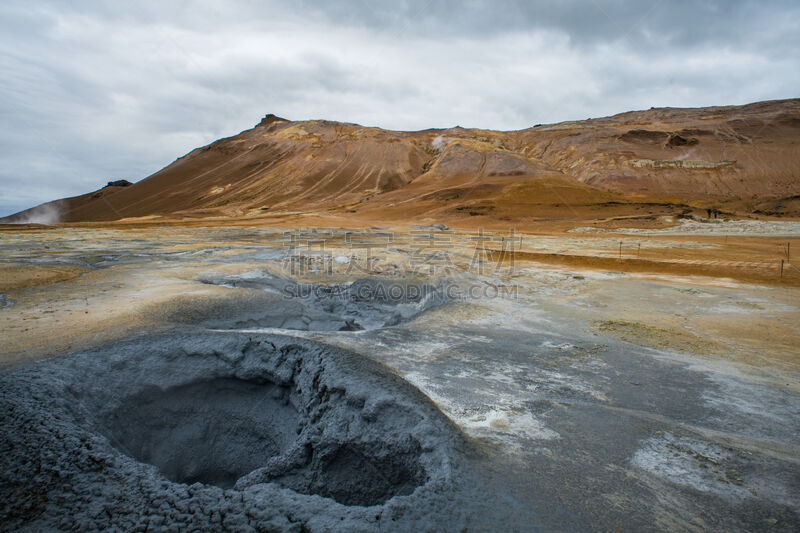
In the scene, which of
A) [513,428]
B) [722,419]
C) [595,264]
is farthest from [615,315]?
[595,264]

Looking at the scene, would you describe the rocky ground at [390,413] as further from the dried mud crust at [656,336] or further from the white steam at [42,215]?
the white steam at [42,215]

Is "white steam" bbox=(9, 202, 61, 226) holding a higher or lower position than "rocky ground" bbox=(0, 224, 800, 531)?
higher

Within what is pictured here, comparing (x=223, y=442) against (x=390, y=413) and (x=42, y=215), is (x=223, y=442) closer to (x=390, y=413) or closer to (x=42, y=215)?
(x=390, y=413)

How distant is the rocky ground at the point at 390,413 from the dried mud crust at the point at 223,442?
0.5 inches

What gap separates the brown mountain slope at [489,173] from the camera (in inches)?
1480

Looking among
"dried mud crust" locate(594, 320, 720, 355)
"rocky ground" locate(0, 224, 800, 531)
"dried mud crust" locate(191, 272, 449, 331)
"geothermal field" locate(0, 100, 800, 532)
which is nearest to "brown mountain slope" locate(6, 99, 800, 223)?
"geothermal field" locate(0, 100, 800, 532)

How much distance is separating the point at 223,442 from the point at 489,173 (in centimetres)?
4821

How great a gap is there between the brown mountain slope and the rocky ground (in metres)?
28.8

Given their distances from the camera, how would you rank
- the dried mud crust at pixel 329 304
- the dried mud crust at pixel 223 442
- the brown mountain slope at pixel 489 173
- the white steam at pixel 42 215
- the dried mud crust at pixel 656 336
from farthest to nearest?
1. the white steam at pixel 42 215
2. the brown mountain slope at pixel 489 173
3. the dried mud crust at pixel 329 304
4. the dried mud crust at pixel 656 336
5. the dried mud crust at pixel 223 442

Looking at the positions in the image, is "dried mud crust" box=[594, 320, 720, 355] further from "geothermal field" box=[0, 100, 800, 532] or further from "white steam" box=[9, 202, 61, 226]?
"white steam" box=[9, 202, 61, 226]

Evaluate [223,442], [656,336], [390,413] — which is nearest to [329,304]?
[223,442]

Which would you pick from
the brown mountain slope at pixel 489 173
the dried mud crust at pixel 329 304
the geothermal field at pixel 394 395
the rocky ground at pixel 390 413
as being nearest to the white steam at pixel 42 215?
the brown mountain slope at pixel 489 173

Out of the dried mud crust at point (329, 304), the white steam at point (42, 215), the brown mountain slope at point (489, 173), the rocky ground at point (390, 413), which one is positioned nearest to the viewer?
the rocky ground at point (390, 413)

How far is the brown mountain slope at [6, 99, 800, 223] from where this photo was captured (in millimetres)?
37594
